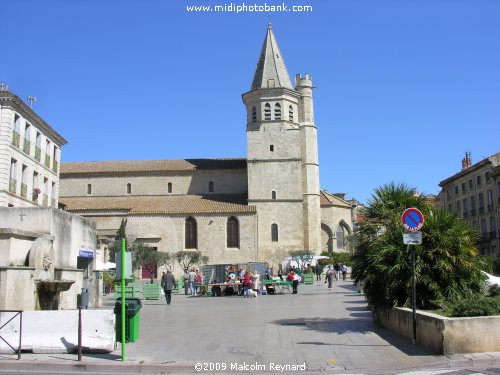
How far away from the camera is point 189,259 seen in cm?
4500

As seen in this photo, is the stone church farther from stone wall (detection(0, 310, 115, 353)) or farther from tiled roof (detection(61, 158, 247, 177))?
stone wall (detection(0, 310, 115, 353))

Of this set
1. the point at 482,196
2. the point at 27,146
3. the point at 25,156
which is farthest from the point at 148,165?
the point at 482,196

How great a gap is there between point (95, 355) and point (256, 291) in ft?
56.0

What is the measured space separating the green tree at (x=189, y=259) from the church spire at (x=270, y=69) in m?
17.1

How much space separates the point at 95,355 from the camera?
914 cm

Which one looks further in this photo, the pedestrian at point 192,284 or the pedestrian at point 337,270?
the pedestrian at point 337,270

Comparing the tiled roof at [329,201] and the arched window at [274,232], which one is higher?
the tiled roof at [329,201]

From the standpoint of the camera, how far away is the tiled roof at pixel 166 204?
4775 centimetres

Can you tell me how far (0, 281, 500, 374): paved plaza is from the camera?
8.04 meters

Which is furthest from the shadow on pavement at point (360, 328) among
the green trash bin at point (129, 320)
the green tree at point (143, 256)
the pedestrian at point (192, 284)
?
the green tree at point (143, 256)

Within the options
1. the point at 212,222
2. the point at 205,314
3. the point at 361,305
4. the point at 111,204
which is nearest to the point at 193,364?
the point at 205,314

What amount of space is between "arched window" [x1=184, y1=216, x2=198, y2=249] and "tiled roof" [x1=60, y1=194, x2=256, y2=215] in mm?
881

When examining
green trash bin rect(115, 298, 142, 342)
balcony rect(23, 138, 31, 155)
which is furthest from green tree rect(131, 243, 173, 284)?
green trash bin rect(115, 298, 142, 342)

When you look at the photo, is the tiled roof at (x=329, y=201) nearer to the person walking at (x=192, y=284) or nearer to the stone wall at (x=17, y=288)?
the person walking at (x=192, y=284)
